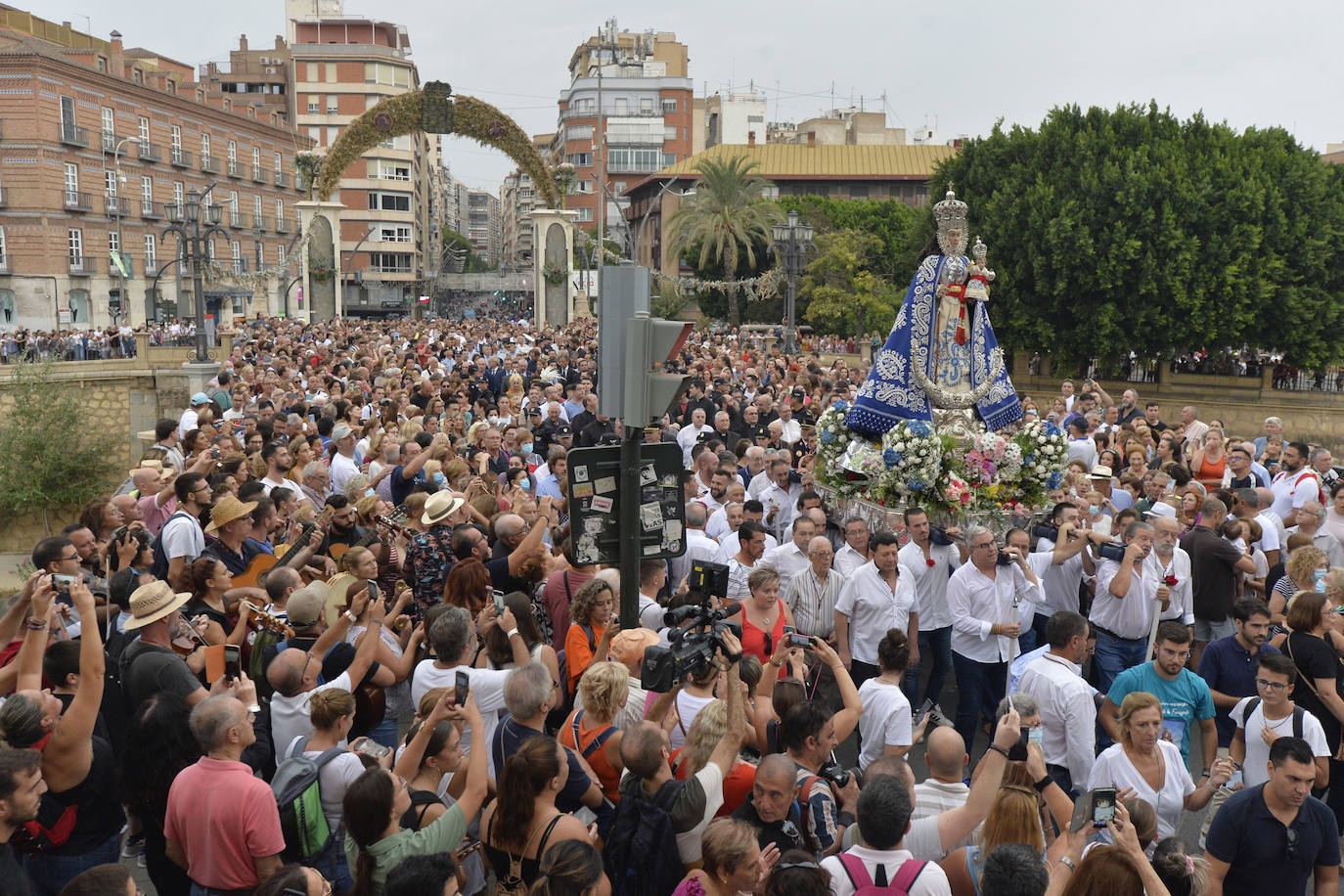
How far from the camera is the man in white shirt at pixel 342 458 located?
421 inches

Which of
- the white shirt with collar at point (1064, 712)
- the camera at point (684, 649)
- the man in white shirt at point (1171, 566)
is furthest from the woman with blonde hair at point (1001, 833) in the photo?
the man in white shirt at point (1171, 566)

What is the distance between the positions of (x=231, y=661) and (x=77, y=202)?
153 ft

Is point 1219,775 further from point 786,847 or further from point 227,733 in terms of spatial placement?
point 227,733

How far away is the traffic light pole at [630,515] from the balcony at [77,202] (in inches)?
1849

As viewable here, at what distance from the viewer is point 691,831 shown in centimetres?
414

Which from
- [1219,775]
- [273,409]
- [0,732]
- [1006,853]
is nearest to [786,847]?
[1006,853]

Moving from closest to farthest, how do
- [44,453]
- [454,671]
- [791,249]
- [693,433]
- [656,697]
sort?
[656,697] < [454,671] < [693,433] < [44,453] < [791,249]

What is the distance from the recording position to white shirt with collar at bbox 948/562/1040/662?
7188 mm

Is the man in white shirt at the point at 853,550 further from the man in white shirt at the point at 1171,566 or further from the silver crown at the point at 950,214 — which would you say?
the silver crown at the point at 950,214

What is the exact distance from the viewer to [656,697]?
503cm

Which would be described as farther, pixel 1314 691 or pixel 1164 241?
pixel 1164 241

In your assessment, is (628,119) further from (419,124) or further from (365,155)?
(419,124)

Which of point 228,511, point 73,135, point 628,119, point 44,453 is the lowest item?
point 44,453

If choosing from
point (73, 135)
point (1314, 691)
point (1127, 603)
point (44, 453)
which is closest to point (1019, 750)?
point (1314, 691)
